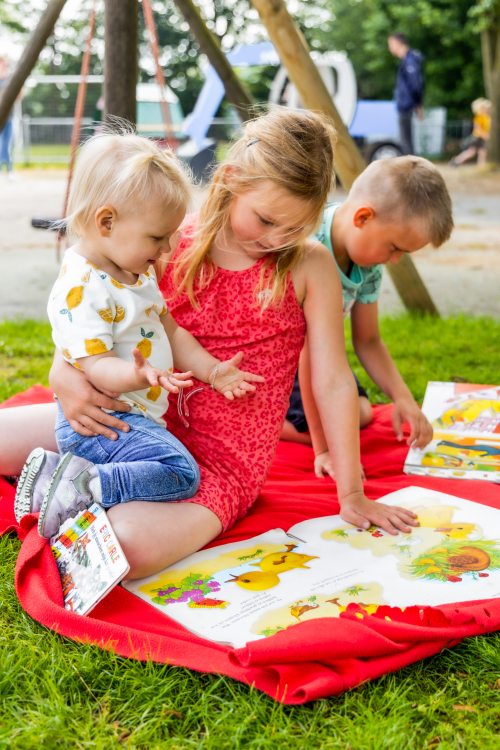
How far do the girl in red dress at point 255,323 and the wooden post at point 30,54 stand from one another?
225 cm

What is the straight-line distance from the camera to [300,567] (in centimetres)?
142

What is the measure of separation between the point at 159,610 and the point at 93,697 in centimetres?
21

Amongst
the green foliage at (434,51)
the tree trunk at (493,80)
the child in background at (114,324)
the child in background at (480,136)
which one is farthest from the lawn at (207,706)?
the green foliage at (434,51)

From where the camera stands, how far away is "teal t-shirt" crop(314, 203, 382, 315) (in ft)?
6.48

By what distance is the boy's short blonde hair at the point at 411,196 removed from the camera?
1762mm

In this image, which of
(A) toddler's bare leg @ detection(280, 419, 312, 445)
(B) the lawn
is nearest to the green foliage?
(A) toddler's bare leg @ detection(280, 419, 312, 445)

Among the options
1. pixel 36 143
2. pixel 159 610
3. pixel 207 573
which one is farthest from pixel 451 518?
pixel 36 143

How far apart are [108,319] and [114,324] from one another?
3 cm

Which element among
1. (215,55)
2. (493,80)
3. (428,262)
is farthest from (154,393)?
(493,80)

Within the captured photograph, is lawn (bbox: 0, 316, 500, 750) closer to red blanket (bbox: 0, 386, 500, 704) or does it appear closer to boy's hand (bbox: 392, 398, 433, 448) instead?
red blanket (bbox: 0, 386, 500, 704)

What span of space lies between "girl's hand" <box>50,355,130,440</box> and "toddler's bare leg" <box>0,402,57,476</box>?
0.67 feet

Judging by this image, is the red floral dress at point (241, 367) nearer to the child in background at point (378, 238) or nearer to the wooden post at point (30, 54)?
the child in background at point (378, 238)

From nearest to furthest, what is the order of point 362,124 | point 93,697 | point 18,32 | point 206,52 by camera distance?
1. point 93,697
2. point 206,52
3. point 362,124
4. point 18,32

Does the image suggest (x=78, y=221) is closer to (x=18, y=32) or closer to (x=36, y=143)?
(x=36, y=143)
